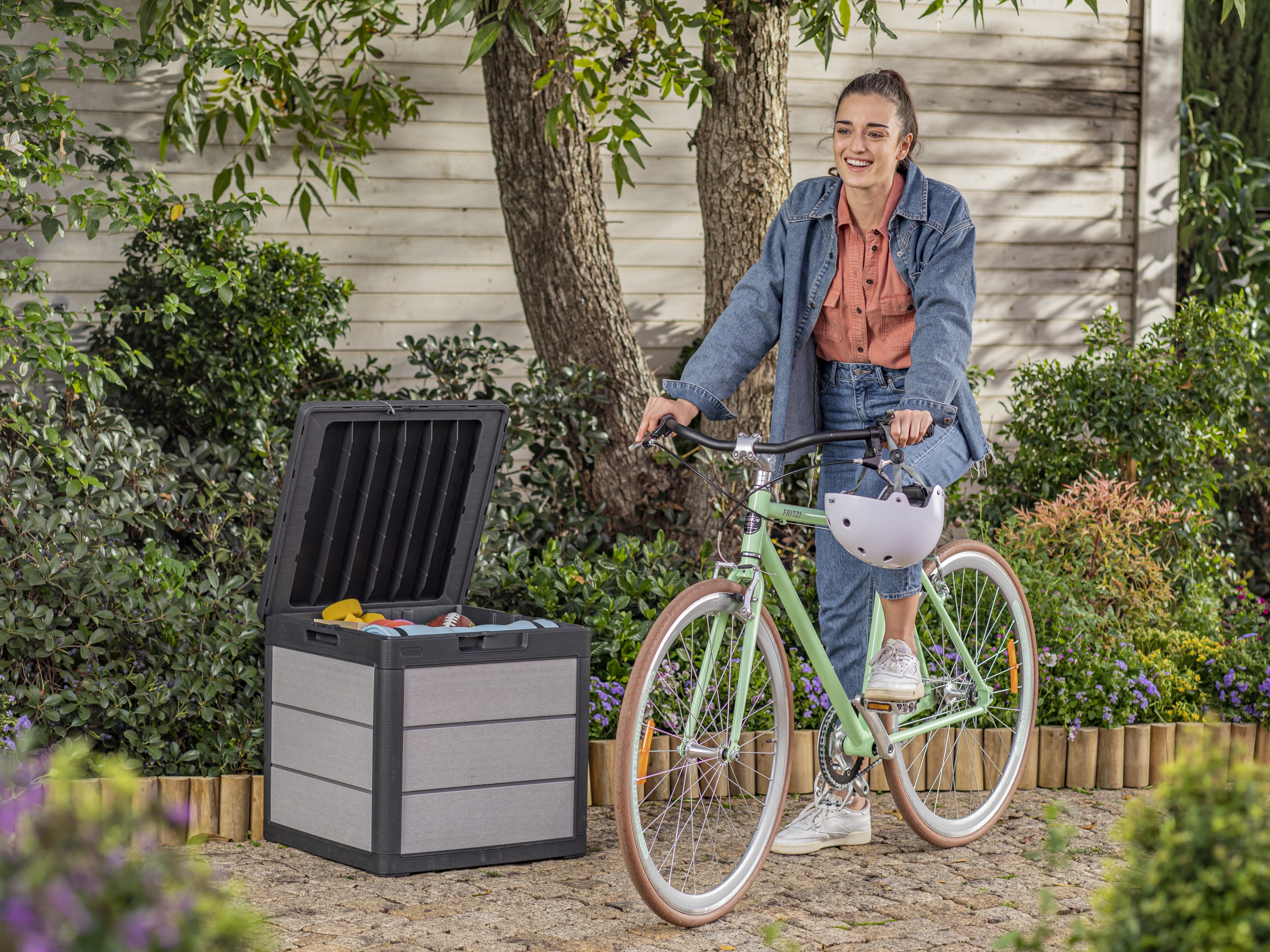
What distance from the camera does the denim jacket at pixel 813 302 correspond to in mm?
2713

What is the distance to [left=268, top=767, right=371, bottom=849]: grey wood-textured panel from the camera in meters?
2.76

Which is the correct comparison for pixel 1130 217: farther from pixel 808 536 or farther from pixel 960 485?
pixel 808 536

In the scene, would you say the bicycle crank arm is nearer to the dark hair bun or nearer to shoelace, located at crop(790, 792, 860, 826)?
shoelace, located at crop(790, 792, 860, 826)

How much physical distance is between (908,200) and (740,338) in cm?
45

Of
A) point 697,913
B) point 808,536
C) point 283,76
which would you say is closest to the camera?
point 697,913

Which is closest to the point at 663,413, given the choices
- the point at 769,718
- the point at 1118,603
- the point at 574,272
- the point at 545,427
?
the point at 769,718

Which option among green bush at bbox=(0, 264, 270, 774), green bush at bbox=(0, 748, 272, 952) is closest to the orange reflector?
green bush at bbox=(0, 264, 270, 774)

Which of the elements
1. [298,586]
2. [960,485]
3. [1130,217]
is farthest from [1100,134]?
[298,586]

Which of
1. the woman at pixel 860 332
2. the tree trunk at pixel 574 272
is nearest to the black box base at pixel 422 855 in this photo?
the woman at pixel 860 332

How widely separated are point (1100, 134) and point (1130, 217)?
0.40m

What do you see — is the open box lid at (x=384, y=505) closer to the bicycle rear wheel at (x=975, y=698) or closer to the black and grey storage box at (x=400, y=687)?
the black and grey storage box at (x=400, y=687)

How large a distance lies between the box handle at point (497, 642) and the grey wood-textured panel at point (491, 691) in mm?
29

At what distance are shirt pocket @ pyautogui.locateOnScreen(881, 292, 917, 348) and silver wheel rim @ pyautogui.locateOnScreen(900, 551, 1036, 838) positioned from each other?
1.99 ft

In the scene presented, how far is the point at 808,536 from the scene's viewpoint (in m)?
4.51
